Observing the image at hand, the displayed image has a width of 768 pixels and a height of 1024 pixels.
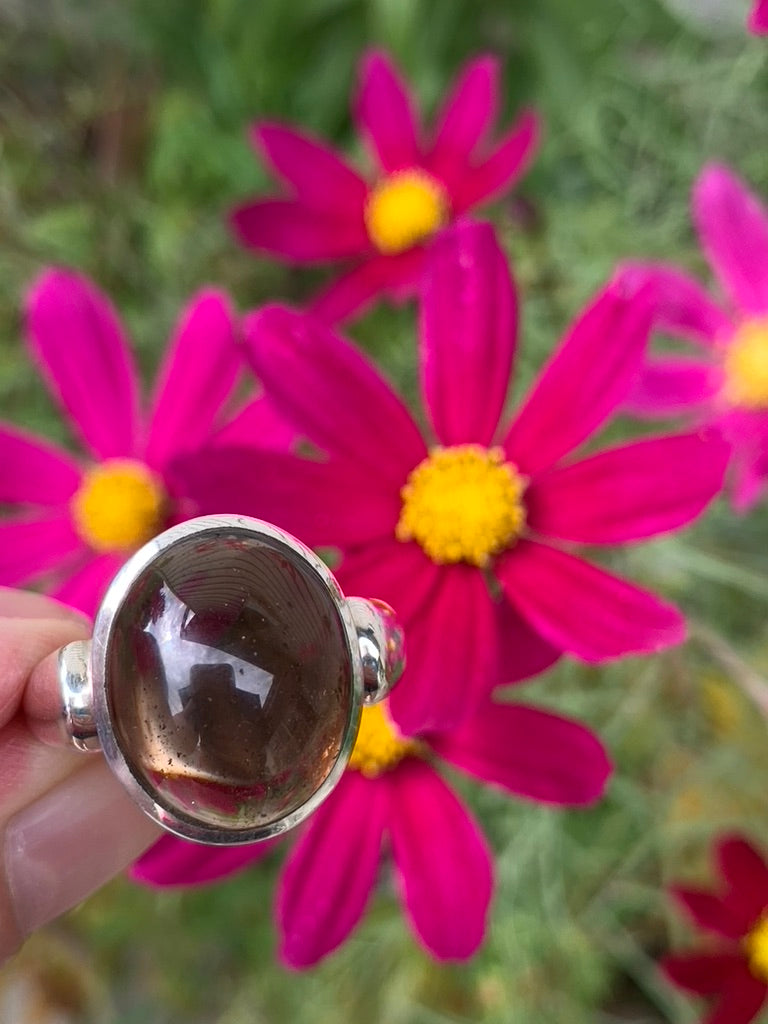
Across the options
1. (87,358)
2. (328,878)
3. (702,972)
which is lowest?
(702,972)

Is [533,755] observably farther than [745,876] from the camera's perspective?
No

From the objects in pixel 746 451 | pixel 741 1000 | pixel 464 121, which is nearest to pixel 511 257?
pixel 464 121

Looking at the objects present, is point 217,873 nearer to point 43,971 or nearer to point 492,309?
point 492,309

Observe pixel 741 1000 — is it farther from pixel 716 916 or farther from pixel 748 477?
pixel 748 477

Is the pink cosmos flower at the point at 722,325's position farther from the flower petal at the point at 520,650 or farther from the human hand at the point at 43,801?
the human hand at the point at 43,801

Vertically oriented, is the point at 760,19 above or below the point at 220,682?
above

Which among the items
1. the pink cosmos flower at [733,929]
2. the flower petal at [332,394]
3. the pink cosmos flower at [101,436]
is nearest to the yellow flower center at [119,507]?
the pink cosmos flower at [101,436]
